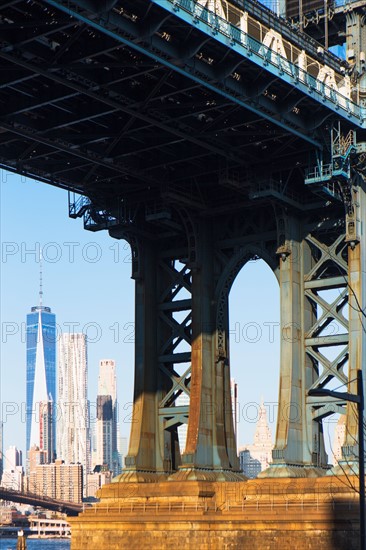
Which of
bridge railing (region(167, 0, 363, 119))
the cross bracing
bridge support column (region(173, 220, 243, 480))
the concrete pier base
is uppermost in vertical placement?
bridge railing (region(167, 0, 363, 119))

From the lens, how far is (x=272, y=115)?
68375mm

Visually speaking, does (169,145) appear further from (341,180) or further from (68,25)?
(68,25)

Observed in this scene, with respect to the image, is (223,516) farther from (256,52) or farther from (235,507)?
(256,52)

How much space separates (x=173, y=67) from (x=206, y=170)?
16950 mm

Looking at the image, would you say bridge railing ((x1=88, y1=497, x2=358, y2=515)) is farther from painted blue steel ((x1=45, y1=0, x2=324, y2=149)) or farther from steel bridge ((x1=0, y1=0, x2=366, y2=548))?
painted blue steel ((x1=45, y1=0, x2=324, y2=149))

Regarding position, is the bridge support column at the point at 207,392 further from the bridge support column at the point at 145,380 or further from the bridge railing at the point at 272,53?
the bridge railing at the point at 272,53

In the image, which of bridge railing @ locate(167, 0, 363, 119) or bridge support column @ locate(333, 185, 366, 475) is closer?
bridge railing @ locate(167, 0, 363, 119)

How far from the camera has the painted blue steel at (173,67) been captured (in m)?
55.6

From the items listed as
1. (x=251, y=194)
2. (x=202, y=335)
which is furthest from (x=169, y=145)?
(x=202, y=335)

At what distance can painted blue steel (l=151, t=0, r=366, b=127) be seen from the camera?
5856 centimetres

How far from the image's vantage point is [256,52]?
208 feet

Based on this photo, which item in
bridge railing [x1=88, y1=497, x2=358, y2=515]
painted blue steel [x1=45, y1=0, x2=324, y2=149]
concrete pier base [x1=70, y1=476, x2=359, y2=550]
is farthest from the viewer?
bridge railing [x1=88, y1=497, x2=358, y2=515]

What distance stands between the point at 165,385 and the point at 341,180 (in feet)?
57.8

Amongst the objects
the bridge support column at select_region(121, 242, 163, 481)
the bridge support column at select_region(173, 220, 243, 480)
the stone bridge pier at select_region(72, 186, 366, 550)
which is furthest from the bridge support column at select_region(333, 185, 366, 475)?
the bridge support column at select_region(121, 242, 163, 481)
